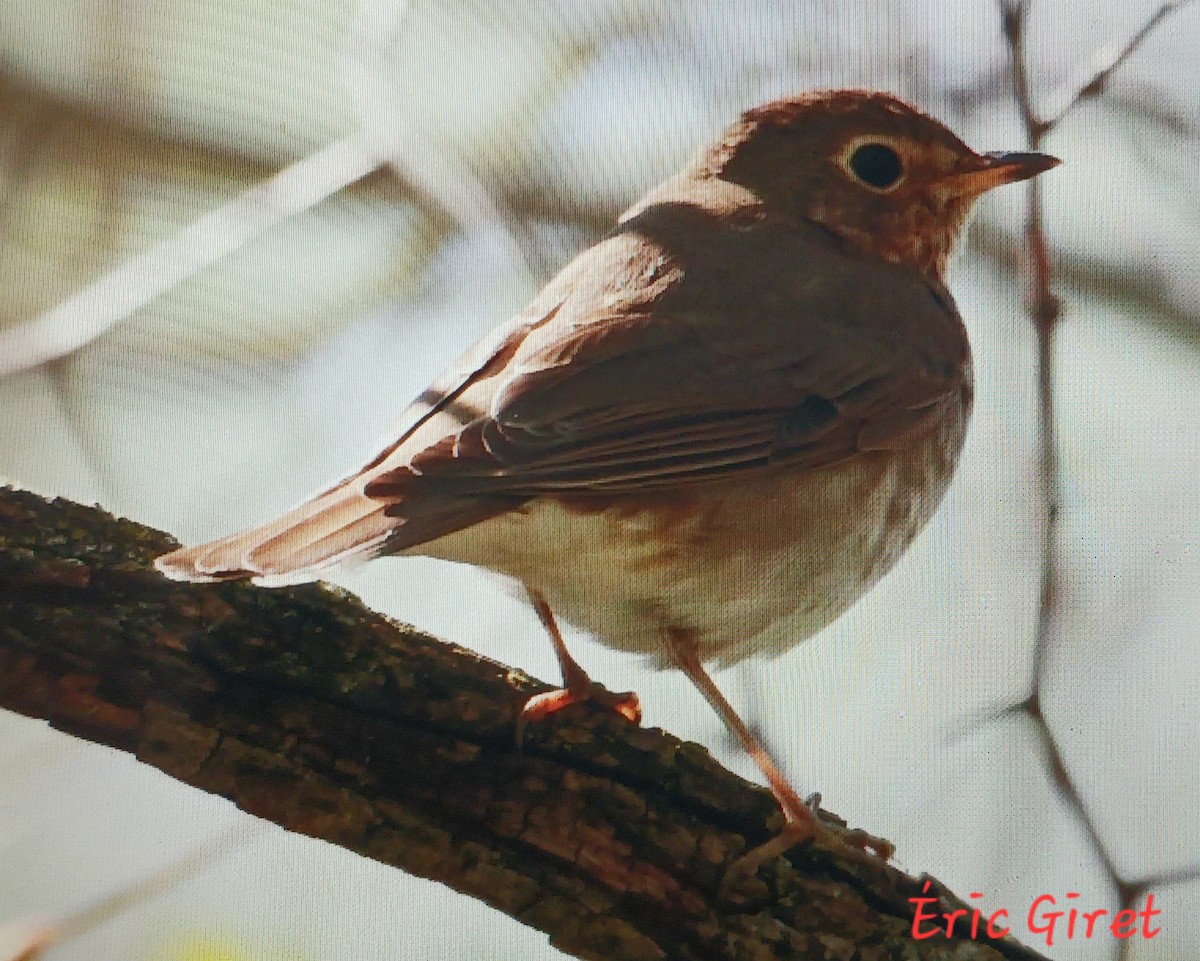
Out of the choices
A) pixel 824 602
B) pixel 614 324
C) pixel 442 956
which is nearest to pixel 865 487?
pixel 824 602

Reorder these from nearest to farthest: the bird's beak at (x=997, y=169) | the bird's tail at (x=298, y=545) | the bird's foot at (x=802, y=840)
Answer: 1. the bird's tail at (x=298, y=545)
2. the bird's foot at (x=802, y=840)
3. the bird's beak at (x=997, y=169)

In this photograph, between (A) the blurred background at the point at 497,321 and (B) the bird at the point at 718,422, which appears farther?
(A) the blurred background at the point at 497,321

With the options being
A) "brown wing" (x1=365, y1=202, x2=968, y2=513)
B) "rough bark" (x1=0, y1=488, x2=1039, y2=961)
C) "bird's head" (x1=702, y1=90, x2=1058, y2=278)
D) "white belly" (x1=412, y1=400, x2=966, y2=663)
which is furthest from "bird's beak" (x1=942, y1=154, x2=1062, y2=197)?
"rough bark" (x1=0, y1=488, x2=1039, y2=961)

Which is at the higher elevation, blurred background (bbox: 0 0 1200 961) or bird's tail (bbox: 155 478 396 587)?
blurred background (bbox: 0 0 1200 961)

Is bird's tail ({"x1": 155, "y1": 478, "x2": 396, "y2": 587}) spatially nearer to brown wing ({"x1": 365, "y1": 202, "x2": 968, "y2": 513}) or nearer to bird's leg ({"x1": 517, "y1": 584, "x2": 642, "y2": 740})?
brown wing ({"x1": 365, "y1": 202, "x2": 968, "y2": 513})
